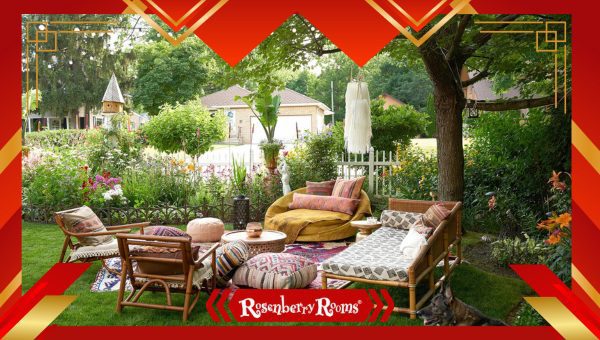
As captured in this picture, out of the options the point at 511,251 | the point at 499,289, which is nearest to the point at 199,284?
the point at 499,289

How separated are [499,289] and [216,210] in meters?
5.75

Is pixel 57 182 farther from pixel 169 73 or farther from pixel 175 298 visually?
pixel 169 73

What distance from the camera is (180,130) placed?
44.7ft

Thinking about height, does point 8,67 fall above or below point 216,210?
above

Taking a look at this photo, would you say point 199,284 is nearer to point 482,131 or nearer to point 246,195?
point 246,195

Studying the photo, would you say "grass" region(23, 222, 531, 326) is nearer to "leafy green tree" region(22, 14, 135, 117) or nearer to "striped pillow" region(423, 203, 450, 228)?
"striped pillow" region(423, 203, 450, 228)

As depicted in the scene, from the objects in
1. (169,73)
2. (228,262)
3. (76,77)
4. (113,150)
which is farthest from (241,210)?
(76,77)

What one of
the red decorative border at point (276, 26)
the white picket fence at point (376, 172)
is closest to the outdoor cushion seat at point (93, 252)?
the red decorative border at point (276, 26)

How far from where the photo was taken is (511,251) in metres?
6.93

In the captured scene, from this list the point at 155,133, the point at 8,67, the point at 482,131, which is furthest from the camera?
the point at 155,133

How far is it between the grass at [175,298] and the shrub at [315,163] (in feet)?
14.7

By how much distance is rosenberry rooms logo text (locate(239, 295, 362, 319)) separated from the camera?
360 cm

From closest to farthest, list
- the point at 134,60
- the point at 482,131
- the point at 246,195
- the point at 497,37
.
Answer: the point at 497,37 → the point at 482,131 → the point at 246,195 → the point at 134,60

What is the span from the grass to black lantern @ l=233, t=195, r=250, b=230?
2993 mm
